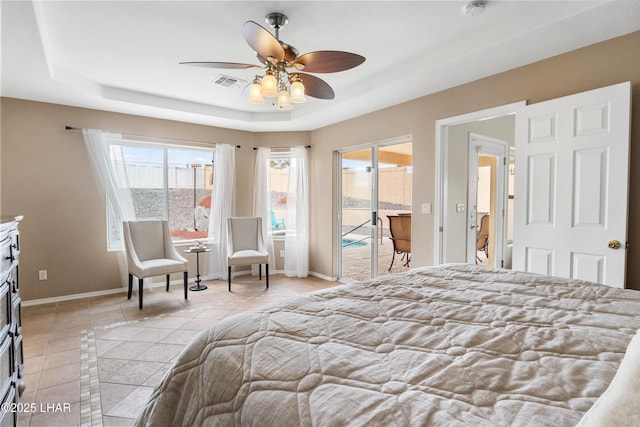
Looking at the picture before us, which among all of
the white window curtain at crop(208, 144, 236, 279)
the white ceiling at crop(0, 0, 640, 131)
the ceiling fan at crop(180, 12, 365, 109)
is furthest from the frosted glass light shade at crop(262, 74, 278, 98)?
the white window curtain at crop(208, 144, 236, 279)

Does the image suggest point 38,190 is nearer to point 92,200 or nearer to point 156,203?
point 92,200

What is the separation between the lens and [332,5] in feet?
7.13

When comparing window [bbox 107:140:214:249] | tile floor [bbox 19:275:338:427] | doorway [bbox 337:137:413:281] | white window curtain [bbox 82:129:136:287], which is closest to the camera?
Answer: tile floor [bbox 19:275:338:427]

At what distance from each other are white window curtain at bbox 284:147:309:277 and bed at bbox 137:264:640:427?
3.96 metres

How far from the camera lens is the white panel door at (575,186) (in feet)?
7.04

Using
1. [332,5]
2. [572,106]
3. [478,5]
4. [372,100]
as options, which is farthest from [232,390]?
[372,100]

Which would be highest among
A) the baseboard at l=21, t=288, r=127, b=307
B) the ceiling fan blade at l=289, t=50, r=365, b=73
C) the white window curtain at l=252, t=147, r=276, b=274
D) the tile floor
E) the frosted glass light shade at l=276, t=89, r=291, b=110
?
the ceiling fan blade at l=289, t=50, r=365, b=73

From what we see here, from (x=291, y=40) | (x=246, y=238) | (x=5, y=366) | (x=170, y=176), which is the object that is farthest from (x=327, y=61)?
(x=170, y=176)

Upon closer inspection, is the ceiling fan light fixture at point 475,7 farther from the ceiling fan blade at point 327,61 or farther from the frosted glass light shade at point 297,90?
the frosted glass light shade at point 297,90

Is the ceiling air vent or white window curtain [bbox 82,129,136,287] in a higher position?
the ceiling air vent

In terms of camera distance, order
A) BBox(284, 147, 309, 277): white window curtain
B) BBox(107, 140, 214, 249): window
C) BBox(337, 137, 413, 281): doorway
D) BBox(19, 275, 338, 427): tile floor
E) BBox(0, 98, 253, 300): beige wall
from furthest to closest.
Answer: BBox(284, 147, 309, 277): white window curtain < BBox(107, 140, 214, 249): window < BBox(337, 137, 413, 281): doorway < BBox(0, 98, 253, 300): beige wall < BBox(19, 275, 338, 427): tile floor

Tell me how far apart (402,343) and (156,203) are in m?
4.64

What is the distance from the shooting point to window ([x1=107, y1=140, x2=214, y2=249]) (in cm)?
438

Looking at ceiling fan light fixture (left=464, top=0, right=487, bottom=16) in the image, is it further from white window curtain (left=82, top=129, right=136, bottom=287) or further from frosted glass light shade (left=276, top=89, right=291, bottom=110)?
white window curtain (left=82, top=129, right=136, bottom=287)
